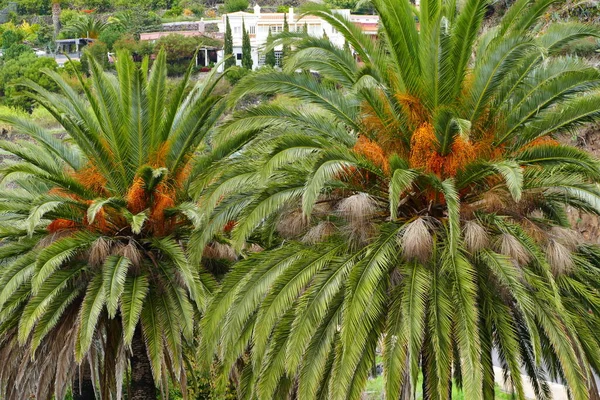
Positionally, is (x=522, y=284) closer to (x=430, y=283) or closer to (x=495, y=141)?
(x=430, y=283)

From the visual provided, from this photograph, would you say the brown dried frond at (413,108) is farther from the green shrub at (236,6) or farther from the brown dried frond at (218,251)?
the green shrub at (236,6)

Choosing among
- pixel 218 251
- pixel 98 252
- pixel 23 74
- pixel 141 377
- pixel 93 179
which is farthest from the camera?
pixel 23 74

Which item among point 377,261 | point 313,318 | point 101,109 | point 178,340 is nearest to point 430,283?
point 377,261

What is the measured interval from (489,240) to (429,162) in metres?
1.18

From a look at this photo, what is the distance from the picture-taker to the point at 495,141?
11.8m

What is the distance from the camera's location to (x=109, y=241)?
13969mm

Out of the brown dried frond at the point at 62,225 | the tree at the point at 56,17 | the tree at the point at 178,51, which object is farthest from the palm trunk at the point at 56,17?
the brown dried frond at the point at 62,225

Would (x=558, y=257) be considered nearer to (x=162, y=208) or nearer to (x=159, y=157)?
(x=162, y=208)

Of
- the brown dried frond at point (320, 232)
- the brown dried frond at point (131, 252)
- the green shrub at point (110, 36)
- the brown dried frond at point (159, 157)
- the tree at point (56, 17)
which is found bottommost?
the brown dried frond at point (131, 252)

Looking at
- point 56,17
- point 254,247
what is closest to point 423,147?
point 254,247

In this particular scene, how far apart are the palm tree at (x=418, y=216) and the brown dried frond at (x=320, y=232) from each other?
20 mm

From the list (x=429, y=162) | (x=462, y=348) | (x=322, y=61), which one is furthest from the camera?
(x=322, y=61)

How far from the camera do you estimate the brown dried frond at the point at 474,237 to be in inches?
436

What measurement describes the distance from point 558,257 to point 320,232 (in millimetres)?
2963
